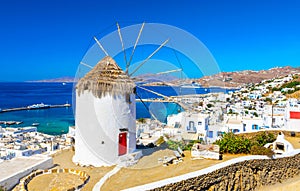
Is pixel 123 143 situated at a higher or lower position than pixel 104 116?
lower

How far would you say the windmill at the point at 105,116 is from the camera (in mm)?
9922

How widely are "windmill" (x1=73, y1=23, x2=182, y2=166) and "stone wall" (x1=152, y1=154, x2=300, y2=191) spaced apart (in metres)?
3.22

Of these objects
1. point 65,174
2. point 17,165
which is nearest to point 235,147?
point 65,174

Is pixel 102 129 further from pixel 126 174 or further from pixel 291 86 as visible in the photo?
pixel 291 86

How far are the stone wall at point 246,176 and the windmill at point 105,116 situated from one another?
322cm

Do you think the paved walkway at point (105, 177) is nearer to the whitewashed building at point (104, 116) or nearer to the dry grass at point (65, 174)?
the dry grass at point (65, 174)

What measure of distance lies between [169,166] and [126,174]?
1.41 meters

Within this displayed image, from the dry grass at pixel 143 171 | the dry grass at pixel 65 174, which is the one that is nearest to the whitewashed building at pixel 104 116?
the dry grass at pixel 65 174

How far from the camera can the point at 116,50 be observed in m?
11.6

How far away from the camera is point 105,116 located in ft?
32.5

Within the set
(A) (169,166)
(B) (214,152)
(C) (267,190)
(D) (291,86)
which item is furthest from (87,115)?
(D) (291,86)

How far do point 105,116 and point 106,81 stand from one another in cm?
122

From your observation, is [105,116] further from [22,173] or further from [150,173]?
[22,173]

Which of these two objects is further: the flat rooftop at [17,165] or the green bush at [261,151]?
the green bush at [261,151]
